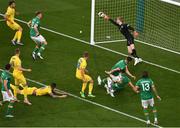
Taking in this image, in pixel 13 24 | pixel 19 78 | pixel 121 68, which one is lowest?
pixel 19 78

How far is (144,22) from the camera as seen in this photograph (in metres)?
38.9

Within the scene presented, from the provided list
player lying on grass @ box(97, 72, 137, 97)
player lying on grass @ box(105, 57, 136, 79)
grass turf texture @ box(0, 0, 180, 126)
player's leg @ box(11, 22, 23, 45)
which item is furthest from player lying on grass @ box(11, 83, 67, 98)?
player's leg @ box(11, 22, 23, 45)

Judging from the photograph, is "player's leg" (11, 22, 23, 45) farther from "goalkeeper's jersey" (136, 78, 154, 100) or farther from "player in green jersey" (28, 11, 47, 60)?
"goalkeeper's jersey" (136, 78, 154, 100)

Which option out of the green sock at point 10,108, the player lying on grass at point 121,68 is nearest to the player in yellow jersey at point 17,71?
the green sock at point 10,108

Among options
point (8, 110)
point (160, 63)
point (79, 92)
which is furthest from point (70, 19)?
point (8, 110)

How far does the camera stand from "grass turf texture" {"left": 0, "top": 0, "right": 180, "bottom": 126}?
92.3 feet

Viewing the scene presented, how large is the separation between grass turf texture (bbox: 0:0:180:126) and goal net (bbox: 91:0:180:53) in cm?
82

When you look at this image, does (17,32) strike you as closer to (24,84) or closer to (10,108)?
(24,84)

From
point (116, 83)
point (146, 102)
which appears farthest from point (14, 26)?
point (146, 102)

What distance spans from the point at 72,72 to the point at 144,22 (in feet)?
24.9

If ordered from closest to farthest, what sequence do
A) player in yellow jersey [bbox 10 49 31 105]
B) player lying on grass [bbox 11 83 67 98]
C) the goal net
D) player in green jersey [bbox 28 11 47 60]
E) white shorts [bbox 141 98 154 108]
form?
white shorts [bbox 141 98 154 108], player in yellow jersey [bbox 10 49 31 105], player lying on grass [bbox 11 83 67 98], player in green jersey [bbox 28 11 47 60], the goal net

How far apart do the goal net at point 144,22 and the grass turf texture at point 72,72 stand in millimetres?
825

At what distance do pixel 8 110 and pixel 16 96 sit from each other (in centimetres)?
197

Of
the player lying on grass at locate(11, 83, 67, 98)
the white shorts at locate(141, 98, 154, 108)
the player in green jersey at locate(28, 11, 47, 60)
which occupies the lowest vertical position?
the white shorts at locate(141, 98, 154, 108)
